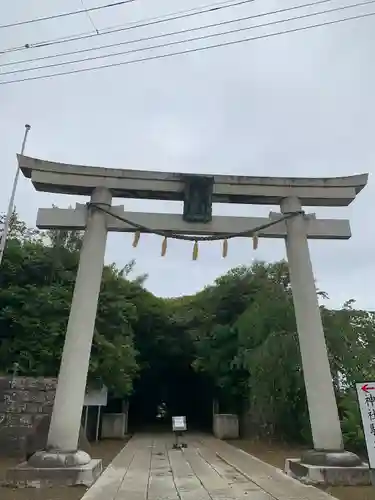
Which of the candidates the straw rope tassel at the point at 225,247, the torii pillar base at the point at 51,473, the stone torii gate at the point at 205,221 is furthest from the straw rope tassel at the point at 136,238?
the torii pillar base at the point at 51,473

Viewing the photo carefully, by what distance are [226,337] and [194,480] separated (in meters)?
9.86

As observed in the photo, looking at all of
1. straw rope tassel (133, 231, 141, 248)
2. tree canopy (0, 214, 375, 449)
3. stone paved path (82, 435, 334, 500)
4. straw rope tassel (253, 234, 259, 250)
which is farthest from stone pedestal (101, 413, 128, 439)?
straw rope tassel (253, 234, 259, 250)

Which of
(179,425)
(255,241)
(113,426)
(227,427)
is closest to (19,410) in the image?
(179,425)

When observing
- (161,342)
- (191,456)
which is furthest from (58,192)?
(161,342)

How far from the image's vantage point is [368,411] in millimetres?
5738

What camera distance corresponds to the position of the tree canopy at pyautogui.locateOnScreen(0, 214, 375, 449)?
38.3ft

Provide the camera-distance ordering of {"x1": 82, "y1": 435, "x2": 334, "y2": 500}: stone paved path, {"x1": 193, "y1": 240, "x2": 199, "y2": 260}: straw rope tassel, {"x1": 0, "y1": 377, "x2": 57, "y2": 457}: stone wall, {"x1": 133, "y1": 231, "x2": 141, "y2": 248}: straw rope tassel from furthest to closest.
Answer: {"x1": 0, "y1": 377, "x2": 57, "y2": 457}: stone wall, {"x1": 133, "y1": 231, "x2": 141, "y2": 248}: straw rope tassel, {"x1": 193, "y1": 240, "x2": 199, "y2": 260}: straw rope tassel, {"x1": 82, "y1": 435, "x2": 334, "y2": 500}: stone paved path

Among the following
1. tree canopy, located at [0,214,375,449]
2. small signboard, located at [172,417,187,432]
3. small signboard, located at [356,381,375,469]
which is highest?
tree canopy, located at [0,214,375,449]

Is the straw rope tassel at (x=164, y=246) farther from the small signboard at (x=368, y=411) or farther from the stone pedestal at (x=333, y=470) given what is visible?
the stone pedestal at (x=333, y=470)

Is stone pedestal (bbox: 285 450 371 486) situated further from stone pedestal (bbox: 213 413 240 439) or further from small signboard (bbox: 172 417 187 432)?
stone pedestal (bbox: 213 413 240 439)

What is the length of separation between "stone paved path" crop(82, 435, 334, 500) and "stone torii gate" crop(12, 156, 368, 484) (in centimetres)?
126

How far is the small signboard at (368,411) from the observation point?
5.57 m

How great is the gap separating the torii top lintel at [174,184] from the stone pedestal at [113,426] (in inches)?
452

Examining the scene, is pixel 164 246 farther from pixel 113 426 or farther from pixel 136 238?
pixel 113 426
